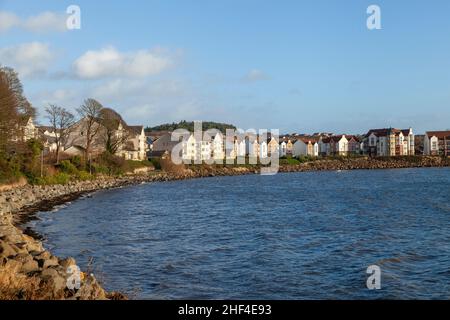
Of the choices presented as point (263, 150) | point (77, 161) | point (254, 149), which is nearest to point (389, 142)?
point (263, 150)

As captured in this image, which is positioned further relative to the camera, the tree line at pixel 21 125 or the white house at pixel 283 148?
the white house at pixel 283 148

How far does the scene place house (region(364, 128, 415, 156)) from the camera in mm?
142750

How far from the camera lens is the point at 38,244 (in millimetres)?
18406

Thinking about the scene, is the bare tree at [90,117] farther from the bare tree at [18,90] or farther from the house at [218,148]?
the house at [218,148]

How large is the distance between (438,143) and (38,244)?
148 meters

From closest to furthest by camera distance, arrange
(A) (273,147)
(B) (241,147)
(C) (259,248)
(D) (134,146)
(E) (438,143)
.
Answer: (C) (259,248)
(D) (134,146)
(B) (241,147)
(A) (273,147)
(E) (438,143)

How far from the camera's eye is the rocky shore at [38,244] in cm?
985

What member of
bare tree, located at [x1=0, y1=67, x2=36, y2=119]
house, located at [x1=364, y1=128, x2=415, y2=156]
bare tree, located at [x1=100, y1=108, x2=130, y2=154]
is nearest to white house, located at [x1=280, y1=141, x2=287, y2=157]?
house, located at [x1=364, y1=128, x2=415, y2=156]

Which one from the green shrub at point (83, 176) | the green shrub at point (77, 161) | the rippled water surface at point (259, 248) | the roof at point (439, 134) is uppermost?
the roof at point (439, 134)

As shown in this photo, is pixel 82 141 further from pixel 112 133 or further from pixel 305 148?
pixel 305 148

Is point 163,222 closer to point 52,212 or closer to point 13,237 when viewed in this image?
point 52,212

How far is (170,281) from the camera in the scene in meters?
14.5

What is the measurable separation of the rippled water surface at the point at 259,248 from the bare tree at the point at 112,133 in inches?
1370

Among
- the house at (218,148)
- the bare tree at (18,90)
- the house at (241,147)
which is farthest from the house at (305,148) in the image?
the bare tree at (18,90)
